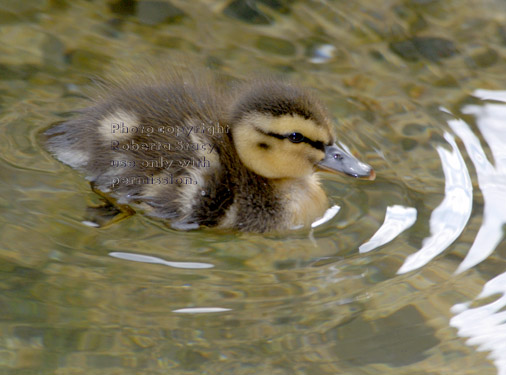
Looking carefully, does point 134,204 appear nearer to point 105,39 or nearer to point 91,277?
point 91,277

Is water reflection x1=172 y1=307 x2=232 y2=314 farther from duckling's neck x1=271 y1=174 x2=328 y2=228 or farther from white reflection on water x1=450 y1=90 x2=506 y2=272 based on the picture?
white reflection on water x1=450 y1=90 x2=506 y2=272

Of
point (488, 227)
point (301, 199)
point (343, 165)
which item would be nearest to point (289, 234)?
point (301, 199)

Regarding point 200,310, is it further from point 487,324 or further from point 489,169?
point 489,169

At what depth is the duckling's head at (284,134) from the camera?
201cm

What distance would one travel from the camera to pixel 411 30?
118 inches

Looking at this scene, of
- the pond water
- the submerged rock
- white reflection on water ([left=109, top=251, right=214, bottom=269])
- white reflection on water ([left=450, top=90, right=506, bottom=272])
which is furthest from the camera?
the submerged rock

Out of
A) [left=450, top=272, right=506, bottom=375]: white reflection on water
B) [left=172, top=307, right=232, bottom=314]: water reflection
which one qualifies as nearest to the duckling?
[left=172, top=307, right=232, bottom=314]: water reflection

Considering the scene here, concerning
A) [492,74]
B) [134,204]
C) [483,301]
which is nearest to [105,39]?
[134,204]

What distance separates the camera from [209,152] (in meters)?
2.03

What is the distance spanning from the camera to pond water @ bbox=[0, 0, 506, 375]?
1659mm

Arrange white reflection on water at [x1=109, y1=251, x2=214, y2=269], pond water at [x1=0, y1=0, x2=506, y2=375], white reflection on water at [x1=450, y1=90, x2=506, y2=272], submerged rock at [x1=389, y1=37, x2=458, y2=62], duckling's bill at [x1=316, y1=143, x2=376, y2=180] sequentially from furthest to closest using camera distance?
submerged rock at [x1=389, y1=37, x2=458, y2=62] < duckling's bill at [x1=316, y1=143, x2=376, y2=180] < white reflection on water at [x1=450, y1=90, x2=506, y2=272] < white reflection on water at [x1=109, y1=251, x2=214, y2=269] < pond water at [x1=0, y1=0, x2=506, y2=375]

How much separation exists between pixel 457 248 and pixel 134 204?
0.86m

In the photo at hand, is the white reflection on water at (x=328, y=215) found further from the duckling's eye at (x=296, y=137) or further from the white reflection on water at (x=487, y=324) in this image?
the white reflection on water at (x=487, y=324)

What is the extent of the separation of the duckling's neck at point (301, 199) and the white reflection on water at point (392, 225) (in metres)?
0.19
